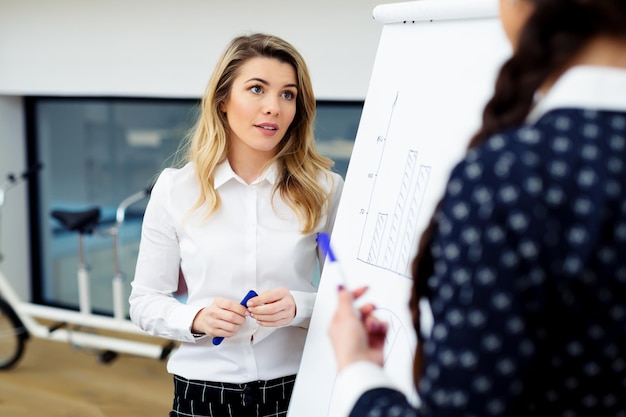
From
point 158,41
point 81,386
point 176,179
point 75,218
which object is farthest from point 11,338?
point 176,179

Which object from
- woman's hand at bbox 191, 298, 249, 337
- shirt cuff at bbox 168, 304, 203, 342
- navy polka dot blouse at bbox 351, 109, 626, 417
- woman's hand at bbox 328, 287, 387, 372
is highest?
navy polka dot blouse at bbox 351, 109, 626, 417

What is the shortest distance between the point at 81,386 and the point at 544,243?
299 centimetres

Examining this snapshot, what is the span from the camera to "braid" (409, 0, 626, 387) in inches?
20.7

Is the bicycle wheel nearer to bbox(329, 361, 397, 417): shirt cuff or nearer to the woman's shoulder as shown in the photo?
the woman's shoulder

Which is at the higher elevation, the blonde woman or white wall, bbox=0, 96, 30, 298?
the blonde woman

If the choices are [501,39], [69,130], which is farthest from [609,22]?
[69,130]

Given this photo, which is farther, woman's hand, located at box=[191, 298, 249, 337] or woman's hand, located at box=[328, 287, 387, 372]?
woman's hand, located at box=[191, 298, 249, 337]

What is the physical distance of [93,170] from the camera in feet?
12.5

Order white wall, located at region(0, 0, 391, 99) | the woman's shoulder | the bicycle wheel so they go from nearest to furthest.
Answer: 1. the woman's shoulder
2. white wall, located at region(0, 0, 391, 99)
3. the bicycle wheel

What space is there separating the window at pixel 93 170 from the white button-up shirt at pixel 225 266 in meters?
2.14

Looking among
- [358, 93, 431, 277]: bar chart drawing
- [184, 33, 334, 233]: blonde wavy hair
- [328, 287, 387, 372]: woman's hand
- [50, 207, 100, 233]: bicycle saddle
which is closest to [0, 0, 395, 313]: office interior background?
[50, 207, 100, 233]: bicycle saddle

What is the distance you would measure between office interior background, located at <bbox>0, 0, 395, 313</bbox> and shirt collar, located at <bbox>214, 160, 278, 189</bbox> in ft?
4.37

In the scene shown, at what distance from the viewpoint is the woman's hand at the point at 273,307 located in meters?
1.20

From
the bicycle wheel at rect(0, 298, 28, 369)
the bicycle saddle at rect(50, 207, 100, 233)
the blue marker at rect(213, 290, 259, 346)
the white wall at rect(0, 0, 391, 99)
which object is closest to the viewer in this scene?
the blue marker at rect(213, 290, 259, 346)
